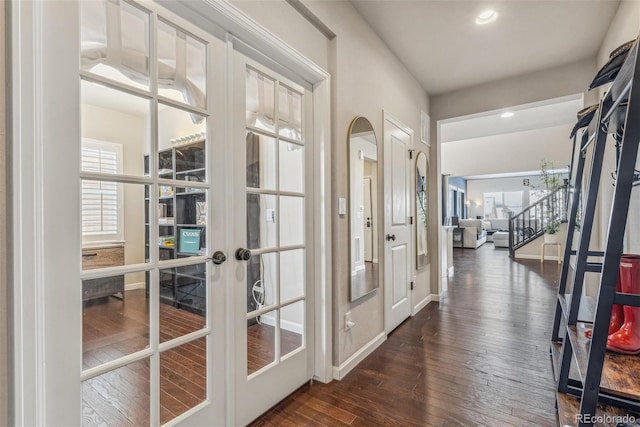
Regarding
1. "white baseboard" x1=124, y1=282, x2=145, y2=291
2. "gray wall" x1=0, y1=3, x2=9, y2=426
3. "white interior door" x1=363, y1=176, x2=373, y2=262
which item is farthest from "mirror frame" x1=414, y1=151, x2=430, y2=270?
"gray wall" x1=0, y1=3, x2=9, y2=426

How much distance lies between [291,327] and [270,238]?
2.05 feet

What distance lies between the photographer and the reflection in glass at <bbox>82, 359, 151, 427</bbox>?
110 cm

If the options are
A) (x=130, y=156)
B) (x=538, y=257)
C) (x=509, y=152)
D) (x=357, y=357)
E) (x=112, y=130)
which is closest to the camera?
(x=112, y=130)

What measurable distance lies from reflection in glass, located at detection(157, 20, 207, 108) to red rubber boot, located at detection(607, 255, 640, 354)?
2.05 m

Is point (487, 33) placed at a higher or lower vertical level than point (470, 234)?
higher

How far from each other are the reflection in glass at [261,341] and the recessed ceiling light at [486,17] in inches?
112

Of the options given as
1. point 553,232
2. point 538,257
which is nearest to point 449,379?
point 553,232

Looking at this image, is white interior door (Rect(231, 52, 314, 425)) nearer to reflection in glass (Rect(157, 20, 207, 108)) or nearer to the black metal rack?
reflection in glass (Rect(157, 20, 207, 108))

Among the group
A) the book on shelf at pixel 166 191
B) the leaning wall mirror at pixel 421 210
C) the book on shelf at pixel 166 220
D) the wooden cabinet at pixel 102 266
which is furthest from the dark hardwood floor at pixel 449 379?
the book on shelf at pixel 166 191

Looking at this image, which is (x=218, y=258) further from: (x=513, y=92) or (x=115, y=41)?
(x=513, y=92)

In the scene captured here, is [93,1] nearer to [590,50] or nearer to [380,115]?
[380,115]

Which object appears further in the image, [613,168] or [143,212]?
[613,168]

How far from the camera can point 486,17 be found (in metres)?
2.51

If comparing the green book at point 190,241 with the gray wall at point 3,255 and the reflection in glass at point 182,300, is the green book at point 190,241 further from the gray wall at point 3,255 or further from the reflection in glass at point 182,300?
the gray wall at point 3,255
